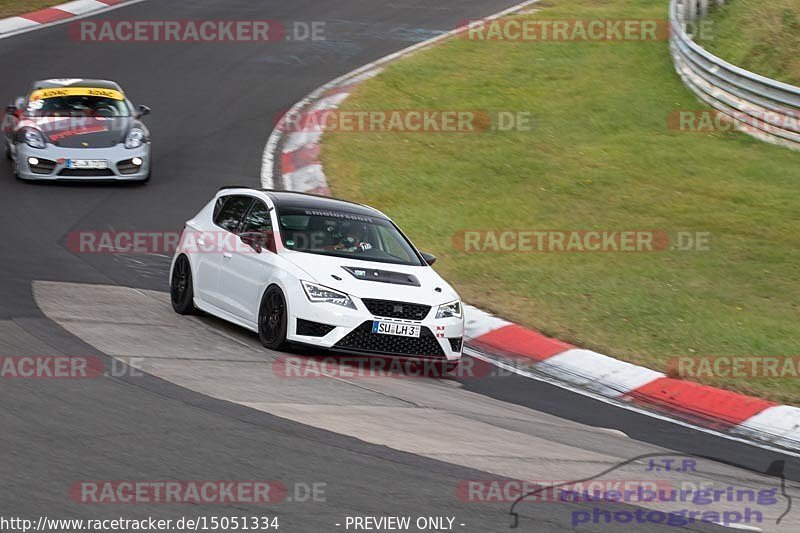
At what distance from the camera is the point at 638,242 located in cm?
1603

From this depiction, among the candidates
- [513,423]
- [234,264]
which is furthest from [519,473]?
[234,264]

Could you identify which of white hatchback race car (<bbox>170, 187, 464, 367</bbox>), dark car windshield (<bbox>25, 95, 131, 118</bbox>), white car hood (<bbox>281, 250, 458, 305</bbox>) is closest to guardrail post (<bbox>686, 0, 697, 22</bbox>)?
dark car windshield (<bbox>25, 95, 131, 118</bbox>)

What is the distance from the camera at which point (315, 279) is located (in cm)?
1091

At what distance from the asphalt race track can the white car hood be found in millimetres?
806

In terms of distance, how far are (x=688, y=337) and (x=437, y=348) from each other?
9.91 ft

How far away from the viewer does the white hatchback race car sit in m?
10.8

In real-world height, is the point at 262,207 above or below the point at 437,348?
above

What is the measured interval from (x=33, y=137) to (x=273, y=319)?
28.5ft

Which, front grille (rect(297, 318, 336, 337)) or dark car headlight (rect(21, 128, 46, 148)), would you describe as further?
dark car headlight (rect(21, 128, 46, 148))

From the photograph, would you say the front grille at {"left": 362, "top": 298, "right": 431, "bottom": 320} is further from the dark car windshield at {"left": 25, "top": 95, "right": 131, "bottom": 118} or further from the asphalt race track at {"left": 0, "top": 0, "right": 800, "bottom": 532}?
the dark car windshield at {"left": 25, "top": 95, "right": 131, "bottom": 118}

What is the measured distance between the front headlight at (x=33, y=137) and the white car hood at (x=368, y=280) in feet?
26.7

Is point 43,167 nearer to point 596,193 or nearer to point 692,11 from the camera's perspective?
point 596,193

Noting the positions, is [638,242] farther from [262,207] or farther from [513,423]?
[513,423]

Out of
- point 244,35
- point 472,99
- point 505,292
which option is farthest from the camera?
point 244,35
